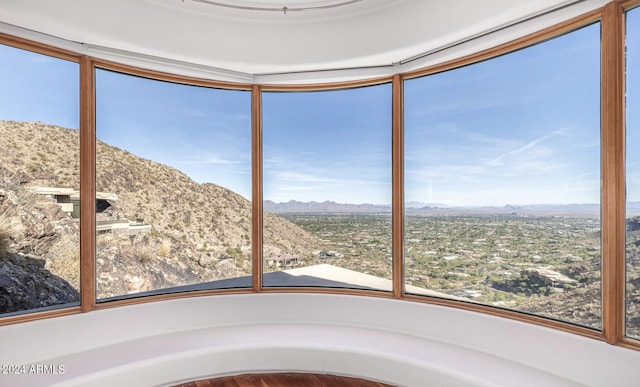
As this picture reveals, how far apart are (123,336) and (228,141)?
1.90 metres

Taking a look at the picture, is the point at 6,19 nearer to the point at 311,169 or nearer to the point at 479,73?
the point at 311,169

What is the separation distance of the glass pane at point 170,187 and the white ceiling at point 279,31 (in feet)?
1.04

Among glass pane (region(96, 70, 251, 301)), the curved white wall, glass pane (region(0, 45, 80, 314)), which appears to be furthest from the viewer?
glass pane (region(96, 70, 251, 301))

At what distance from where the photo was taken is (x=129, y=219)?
9.52 feet

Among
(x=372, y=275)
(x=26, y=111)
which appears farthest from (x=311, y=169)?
(x=26, y=111)

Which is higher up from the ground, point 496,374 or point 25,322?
point 25,322

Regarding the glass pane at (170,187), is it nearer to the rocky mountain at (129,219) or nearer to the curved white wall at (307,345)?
the rocky mountain at (129,219)

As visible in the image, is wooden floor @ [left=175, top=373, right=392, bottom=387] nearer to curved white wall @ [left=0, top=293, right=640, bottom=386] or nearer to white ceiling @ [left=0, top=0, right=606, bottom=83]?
curved white wall @ [left=0, top=293, right=640, bottom=386]

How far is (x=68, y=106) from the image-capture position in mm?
2596

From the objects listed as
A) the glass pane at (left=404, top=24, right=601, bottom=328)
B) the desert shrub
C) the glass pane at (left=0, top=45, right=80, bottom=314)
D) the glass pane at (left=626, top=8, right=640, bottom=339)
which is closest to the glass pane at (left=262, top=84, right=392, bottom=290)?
the glass pane at (left=404, top=24, right=601, bottom=328)

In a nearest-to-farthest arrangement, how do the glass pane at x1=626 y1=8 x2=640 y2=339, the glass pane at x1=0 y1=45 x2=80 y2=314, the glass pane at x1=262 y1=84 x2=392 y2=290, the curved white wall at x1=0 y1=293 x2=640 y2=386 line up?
the glass pane at x1=626 y1=8 x2=640 y2=339 → the curved white wall at x1=0 y1=293 x2=640 y2=386 → the glass pane at x1=0 y1=45 x2=80 y2=314 → the glass pane at x1=262 y1=84 x2=392 y2=290

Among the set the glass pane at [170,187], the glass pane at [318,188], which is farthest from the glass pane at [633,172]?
the glass pane at [170,187]

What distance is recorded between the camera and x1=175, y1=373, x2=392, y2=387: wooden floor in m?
2.45

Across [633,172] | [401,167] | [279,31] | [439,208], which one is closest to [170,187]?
[279,31]
